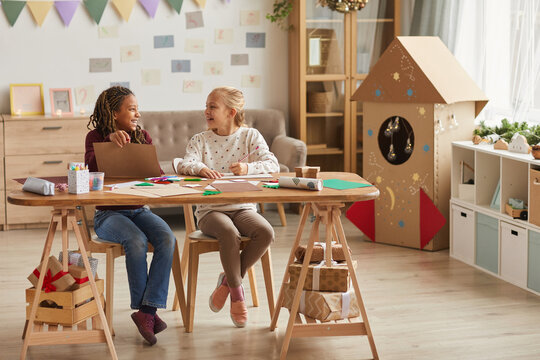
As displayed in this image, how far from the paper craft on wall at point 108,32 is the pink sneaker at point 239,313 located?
2.91 metres

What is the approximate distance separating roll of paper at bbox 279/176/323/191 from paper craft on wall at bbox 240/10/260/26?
3.02m

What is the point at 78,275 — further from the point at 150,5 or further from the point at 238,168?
the point at 150,5

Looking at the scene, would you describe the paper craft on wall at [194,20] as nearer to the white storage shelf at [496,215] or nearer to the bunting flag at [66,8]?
the bunting flag at [66,8]

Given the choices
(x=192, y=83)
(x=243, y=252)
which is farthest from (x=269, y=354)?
(x=192, y=83)

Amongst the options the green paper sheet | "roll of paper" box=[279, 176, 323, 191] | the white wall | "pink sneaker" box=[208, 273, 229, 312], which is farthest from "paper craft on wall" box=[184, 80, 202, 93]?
"roll of paper" box=[279, 176, 323, 191]

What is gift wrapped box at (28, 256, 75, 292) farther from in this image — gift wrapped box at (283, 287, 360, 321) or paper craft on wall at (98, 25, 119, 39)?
paper craft on wall at (98, 25, 119, 39)

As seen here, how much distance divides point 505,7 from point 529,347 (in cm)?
236

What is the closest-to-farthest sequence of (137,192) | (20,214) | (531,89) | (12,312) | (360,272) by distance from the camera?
(137,192) → (12,312) → (360,272) → (531,89) → (20,214)

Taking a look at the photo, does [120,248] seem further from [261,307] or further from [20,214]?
[20,214]

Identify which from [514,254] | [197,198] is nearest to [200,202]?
[197,198]

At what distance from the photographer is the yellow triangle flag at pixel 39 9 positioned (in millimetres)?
5102

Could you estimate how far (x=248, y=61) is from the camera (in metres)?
5.50

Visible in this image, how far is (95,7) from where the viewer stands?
17.0 ft

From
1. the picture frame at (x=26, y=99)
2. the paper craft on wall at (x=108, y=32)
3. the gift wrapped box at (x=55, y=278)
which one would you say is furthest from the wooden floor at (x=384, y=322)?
the paper craft on wall at (x=108, y=32)
